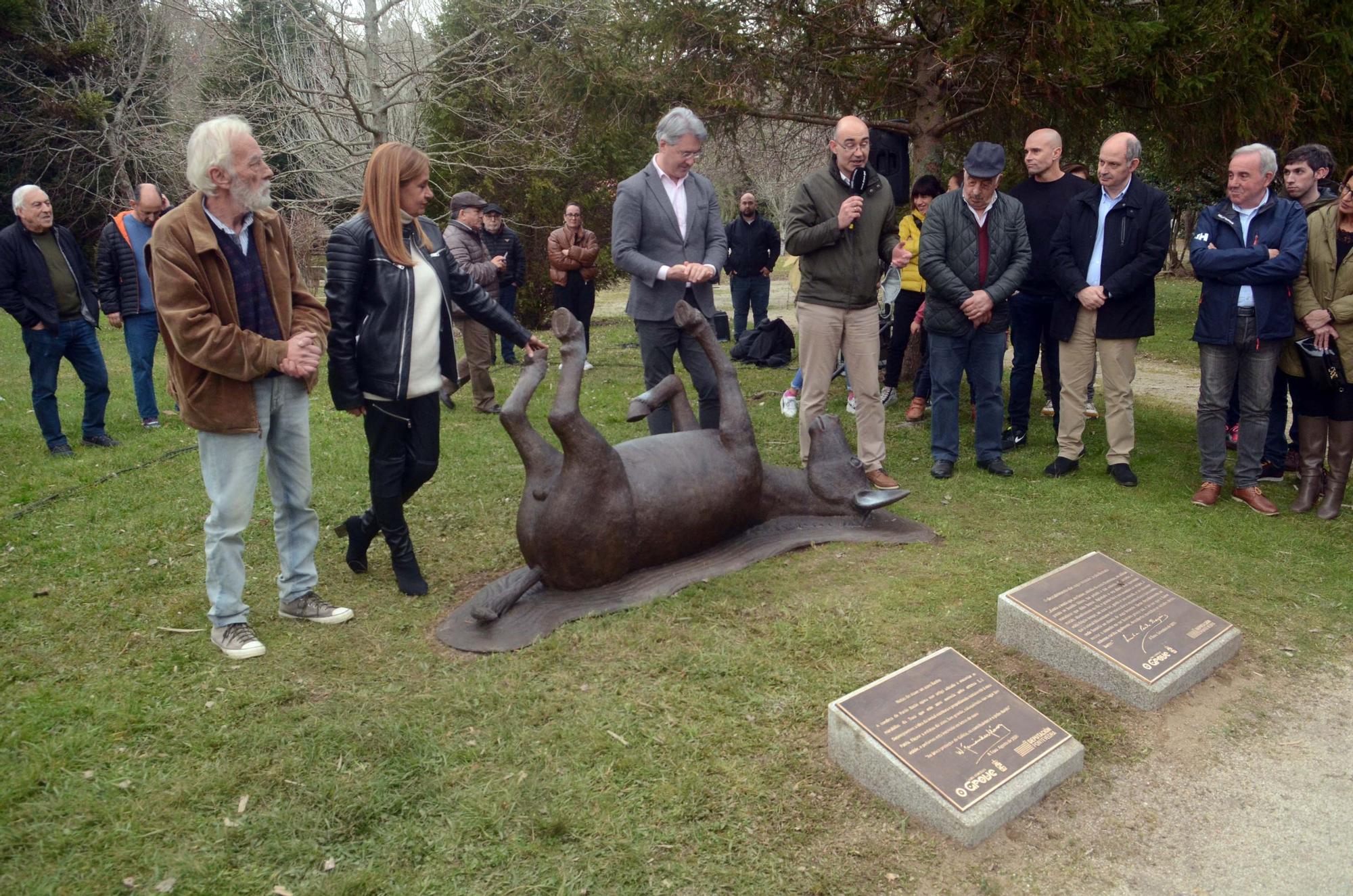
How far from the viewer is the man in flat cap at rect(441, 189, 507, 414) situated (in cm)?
916

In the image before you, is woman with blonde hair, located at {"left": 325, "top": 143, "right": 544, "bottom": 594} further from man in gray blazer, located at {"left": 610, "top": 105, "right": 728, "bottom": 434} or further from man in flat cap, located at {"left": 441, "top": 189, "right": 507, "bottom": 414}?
man in flat cap, located at {"left": 441, "top": 189, "right": 507, "bottom": 414}

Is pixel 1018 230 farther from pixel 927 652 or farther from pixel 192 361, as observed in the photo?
pixel 192 361

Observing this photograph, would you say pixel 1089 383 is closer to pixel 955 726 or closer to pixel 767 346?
pixel 955 726

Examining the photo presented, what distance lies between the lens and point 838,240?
5.91 metres

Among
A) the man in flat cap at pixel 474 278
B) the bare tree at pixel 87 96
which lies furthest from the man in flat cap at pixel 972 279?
the bare tree at pixel 87 96

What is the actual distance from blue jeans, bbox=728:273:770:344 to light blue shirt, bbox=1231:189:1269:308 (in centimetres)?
739

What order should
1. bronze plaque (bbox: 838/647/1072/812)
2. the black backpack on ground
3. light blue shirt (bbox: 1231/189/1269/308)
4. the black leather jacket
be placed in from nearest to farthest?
bronze plaque (bbox: 838/647/1072/812), the black leather jacket, light blue shirt (bbox: 1231/189/1269/308), the black backpack on ground

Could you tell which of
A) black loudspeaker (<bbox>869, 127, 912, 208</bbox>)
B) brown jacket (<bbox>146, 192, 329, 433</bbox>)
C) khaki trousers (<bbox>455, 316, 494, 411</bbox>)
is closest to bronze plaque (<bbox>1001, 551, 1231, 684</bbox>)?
brown jacket (<bbox>146, 192, 329, 433</bbox>)

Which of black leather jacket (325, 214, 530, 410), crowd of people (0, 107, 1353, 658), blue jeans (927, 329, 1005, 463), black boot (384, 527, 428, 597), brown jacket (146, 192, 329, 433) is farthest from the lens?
blue jeans (927, 329, 1005, 463)

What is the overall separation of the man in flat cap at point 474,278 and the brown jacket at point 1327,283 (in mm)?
6628

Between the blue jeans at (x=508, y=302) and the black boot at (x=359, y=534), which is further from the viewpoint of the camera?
the blue jeans at (x=508, y=302)

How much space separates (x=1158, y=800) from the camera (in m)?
3.14

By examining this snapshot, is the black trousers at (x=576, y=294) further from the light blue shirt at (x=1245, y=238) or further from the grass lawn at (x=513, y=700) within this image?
the light blue shirt at (x=1245, y=238)

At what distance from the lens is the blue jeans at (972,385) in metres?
6.43
